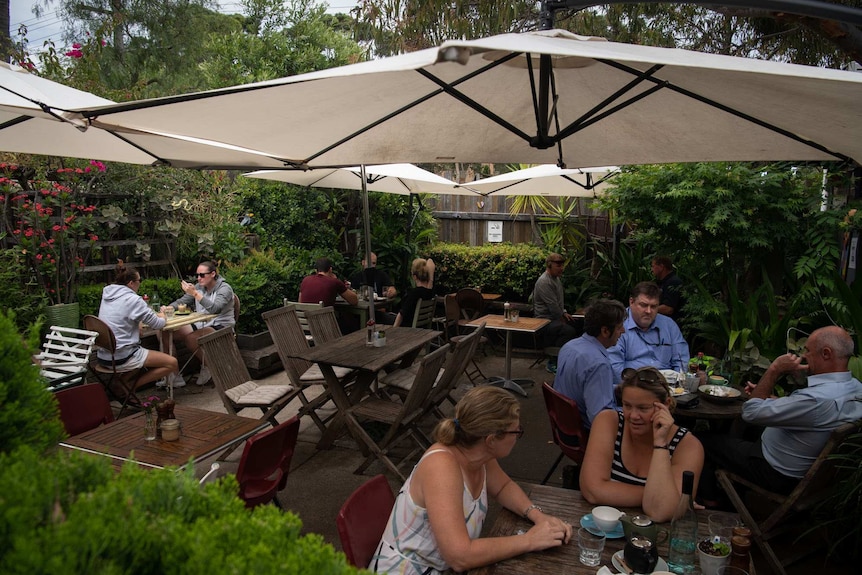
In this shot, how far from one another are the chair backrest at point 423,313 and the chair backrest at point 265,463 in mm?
3927

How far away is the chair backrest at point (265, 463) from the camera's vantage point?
2930 mm

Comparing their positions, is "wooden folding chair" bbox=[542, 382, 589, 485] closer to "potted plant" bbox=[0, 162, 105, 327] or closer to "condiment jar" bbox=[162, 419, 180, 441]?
"condiment jar" bbox=[162, 419, 180, 441]

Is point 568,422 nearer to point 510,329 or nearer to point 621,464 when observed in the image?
point 621,464

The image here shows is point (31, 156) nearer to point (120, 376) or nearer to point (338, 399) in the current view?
point (120, 376)

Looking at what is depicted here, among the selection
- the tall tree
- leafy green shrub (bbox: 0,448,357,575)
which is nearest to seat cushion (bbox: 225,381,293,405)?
leafy green shrub (bbox: 0,448,357,575)

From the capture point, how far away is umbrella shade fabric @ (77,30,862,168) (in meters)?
2.35

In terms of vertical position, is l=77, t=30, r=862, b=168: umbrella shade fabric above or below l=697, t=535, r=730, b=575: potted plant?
above

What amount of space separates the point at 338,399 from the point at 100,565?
13.5 ft

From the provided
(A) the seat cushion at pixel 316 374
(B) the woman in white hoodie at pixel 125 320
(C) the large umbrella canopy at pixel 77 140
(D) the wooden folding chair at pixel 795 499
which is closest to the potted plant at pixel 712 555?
(D) the wooden folding chair at pixel 795 499

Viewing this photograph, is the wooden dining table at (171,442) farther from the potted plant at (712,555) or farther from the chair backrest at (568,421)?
the potted plant at (712,555)

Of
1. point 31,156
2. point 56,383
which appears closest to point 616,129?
point 56,383

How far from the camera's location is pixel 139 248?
7.52m

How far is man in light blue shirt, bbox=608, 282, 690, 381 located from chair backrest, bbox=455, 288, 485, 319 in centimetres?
332

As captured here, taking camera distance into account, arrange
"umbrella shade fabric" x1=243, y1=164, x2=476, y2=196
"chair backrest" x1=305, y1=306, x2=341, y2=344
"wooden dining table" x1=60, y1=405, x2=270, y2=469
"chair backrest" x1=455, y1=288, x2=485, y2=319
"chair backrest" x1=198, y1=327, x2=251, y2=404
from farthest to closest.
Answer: "chair backrest" x1=455, y1=288, x2=485, y2=319
"umbrella shade fabric" x1=243, y1=164, x2=476, y2=196
"chair backrest" x1=305, y1=306, x2=341, y2=344
"chair backrest" x1=198, y1=327, x2=251, y2=404
"wooden dining table" x1=60, y1=405, x2=270, y2=469
